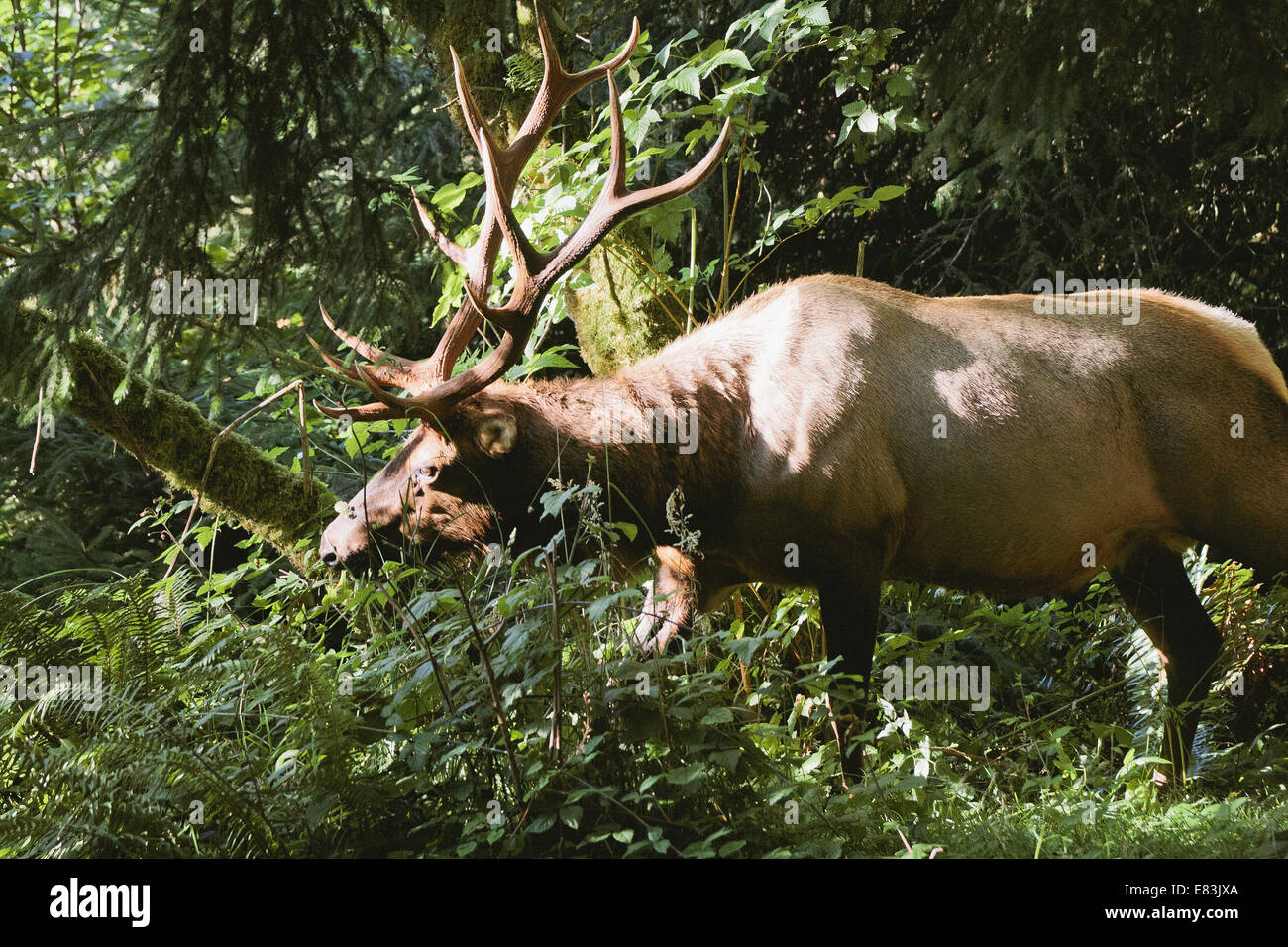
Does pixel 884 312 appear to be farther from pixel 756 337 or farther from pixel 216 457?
pixel 216 457

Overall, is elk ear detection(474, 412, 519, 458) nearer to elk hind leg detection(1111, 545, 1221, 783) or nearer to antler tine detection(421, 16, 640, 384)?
antler tine detection(421, 16, 640, 384)

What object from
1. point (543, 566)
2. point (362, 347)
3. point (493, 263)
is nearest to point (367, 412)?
point (362, 347)

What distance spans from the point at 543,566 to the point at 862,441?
1344 millimetres

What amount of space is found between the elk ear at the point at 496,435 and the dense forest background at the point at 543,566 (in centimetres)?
47

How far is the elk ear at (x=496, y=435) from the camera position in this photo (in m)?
4.44

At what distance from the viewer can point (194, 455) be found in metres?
5.61

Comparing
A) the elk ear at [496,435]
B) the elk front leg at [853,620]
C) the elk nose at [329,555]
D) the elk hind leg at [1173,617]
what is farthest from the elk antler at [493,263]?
the elk hind leg at [1173,617]

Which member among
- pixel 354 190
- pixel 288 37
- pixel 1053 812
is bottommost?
pixel 1053 812

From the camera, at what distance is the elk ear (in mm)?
4438

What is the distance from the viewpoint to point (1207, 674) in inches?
195

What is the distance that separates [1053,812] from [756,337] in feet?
6.82

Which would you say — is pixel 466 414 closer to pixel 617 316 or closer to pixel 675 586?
pixel 675 586

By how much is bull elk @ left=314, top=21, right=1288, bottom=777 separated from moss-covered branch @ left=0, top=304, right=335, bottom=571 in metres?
1.03
